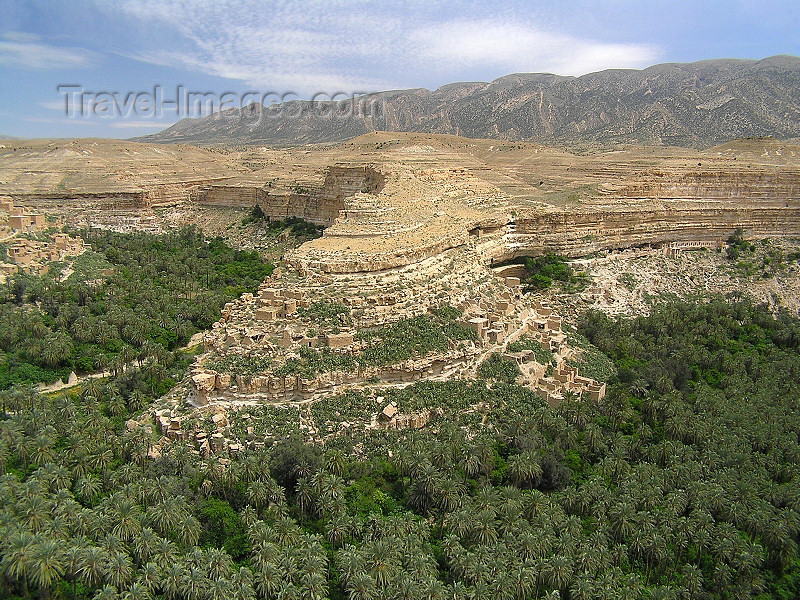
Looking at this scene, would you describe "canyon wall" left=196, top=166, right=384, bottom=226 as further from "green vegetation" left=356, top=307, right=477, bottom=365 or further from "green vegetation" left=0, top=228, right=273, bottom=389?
"green vegetation" left=356, top=307, right=477, bottom=365

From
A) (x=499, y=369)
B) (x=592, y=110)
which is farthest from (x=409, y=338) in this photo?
(x=592, y=110)

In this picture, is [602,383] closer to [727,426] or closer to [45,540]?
[727,426]

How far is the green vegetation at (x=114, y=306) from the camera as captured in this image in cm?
2914

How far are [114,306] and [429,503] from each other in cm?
2478

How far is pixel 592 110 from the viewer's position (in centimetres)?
12769

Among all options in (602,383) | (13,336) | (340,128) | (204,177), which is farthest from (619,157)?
(340,128)

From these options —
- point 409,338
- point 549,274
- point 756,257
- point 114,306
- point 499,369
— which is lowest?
point 499,369

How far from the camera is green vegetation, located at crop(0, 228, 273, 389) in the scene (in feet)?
95.6

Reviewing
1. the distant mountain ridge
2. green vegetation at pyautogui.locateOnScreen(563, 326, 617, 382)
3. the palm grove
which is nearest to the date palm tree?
the palm grove

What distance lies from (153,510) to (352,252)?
50.7 feet

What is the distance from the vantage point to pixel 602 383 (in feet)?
91.1

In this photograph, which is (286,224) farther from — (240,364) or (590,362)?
(590,362)

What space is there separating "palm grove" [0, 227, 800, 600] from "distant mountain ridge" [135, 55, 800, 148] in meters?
85.8

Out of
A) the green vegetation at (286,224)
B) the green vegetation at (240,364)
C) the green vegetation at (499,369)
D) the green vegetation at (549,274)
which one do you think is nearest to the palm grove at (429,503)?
the green vegetation at (499,369)
